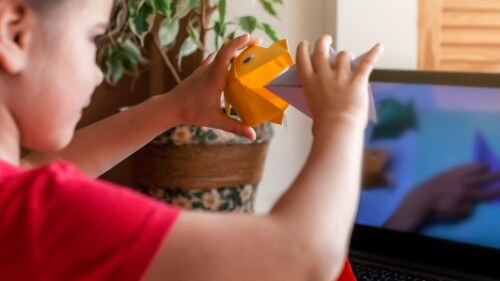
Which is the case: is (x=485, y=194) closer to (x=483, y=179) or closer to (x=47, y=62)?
(x=483, y=179)

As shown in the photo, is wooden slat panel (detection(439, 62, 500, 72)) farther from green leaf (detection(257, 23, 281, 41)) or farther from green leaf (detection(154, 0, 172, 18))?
green leaf (detection(154, 0, 172, 18))

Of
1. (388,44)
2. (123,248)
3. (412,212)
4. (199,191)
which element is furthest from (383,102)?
(123,248)

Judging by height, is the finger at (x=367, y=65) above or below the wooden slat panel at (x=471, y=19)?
above

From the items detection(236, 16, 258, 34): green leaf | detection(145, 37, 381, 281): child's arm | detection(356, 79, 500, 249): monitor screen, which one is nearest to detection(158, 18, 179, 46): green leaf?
detection(236, 16, 258, 34): green leaf

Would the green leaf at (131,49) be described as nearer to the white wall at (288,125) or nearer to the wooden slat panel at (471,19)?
the white wall at (288,125)

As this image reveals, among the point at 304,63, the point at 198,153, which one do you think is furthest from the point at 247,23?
A: the point at 304,63

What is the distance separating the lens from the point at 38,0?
586 mm

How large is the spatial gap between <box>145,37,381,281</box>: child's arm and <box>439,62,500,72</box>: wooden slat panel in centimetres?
92

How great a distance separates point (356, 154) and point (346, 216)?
57mm

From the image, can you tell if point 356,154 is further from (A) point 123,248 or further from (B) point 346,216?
(A) point 123,248

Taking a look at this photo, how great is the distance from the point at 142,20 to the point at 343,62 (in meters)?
0.86

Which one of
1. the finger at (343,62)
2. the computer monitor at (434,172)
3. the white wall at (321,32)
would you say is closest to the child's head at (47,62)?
the finger at (343,62)

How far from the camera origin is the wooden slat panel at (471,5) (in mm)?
1393

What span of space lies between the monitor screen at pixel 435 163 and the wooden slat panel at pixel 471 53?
363 mm
